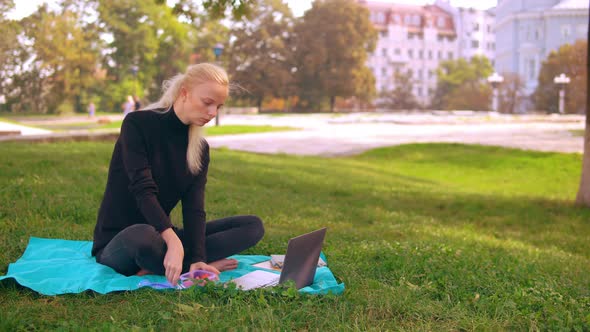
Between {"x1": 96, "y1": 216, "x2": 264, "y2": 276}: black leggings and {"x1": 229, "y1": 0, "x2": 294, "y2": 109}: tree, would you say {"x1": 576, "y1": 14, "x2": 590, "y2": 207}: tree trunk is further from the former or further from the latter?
{"x1": 229, "y1": 0, "x2": 294, "y2": 109}: tree

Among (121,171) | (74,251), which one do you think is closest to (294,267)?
(121,171)

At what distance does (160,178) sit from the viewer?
368 centimetres

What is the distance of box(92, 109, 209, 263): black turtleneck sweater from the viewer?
3580 millimetres

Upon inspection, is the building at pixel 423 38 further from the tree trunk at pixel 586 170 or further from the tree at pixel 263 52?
the tree trunk at pixel 586 170

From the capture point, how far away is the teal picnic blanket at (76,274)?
342 centimetres

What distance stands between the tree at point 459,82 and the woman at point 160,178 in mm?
60130

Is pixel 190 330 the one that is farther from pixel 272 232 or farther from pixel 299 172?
pixel 299 172

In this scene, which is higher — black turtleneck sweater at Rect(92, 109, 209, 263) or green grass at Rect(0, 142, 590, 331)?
black turtleneck sweater at Rect(92, 109, 209, 263)

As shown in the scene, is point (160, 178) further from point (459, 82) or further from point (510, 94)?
point (459, 82)

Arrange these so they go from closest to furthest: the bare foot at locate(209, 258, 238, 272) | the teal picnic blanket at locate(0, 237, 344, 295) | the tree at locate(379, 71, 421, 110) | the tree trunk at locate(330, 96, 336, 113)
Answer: the teal picnic blanket at locate(0, 237, 344, 295), the bare foot at locate(209, 258, 238, 272), the tree trunk at locate(330, 96, 336, 113), the tree at locate(379, 71, 421, 110)

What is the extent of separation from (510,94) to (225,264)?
183ft

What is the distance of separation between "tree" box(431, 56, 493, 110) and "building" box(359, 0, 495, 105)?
15864mm

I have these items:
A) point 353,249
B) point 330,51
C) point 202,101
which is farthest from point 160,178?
point 330,51

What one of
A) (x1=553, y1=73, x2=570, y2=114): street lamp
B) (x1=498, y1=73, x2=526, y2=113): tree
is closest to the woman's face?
(x1=553, y1=73, x2=570, y2=114): street lamp
